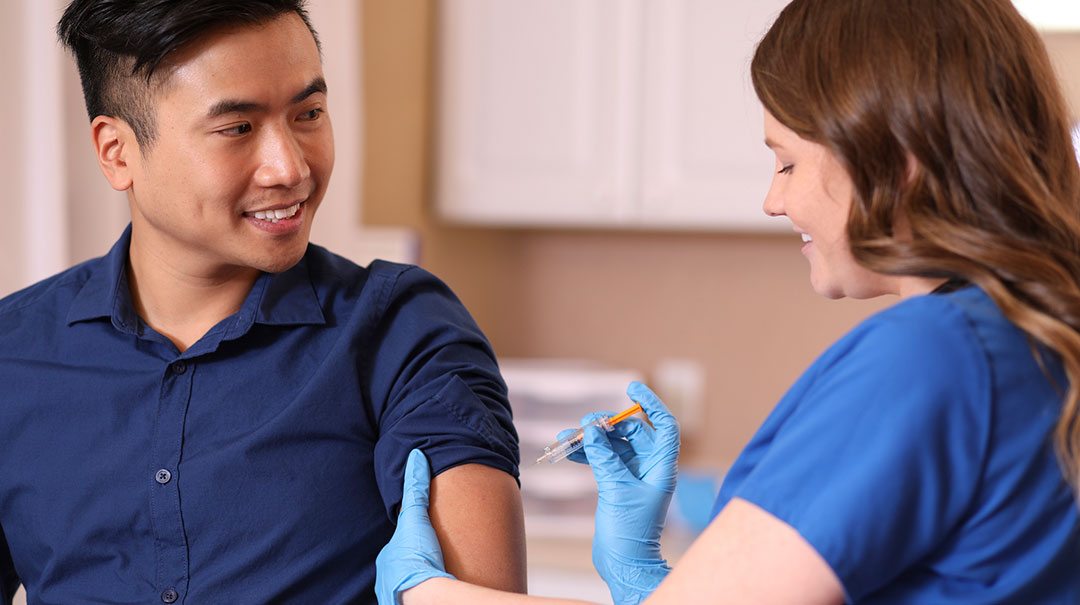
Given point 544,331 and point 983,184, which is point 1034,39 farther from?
point 544,331

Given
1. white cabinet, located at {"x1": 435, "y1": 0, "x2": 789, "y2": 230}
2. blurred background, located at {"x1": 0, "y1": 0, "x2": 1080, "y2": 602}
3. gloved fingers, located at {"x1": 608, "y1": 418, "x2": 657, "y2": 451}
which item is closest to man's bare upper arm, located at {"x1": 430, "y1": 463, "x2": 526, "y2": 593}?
gloved fingers, located at {"x1": 608, "y1": 418, "x2": 657, "y2": 451}

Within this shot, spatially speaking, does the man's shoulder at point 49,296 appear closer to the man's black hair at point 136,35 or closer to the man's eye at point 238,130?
the man's black hair at point 136,35

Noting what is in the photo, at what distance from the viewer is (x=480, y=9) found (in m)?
2.73

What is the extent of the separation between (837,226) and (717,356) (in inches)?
85.2

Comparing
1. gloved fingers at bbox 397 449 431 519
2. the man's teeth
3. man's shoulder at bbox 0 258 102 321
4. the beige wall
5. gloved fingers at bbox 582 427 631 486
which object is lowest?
the beige wall

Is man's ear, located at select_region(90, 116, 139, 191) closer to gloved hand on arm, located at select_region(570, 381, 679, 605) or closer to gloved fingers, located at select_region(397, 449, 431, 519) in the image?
gloved fingers, located at select_region(397, 449, 431, 519)

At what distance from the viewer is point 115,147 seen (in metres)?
1.18

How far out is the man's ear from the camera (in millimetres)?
1157

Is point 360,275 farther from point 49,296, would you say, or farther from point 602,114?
point 602,114

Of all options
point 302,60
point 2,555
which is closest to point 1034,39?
point 302,60

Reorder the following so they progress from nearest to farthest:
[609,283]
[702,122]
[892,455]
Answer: [892,455] < [702,122] < [609,283]

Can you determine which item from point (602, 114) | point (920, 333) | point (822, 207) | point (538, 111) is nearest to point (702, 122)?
point (602, 114)

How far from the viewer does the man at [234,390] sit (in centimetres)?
108

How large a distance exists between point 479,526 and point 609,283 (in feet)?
6.77
